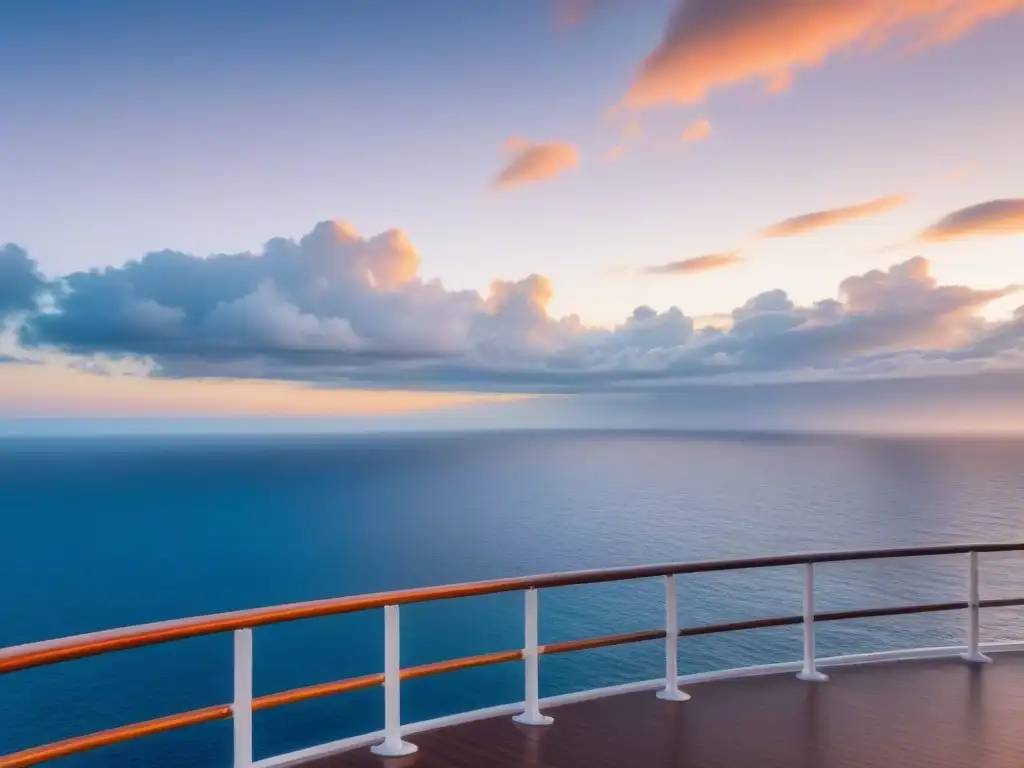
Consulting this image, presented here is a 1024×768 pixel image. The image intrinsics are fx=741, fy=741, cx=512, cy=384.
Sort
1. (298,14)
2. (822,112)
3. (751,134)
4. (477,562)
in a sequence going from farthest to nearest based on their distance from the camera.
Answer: (477,562), (751,134), (822,112), (298,14)

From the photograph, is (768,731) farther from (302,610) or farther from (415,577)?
(415,577)

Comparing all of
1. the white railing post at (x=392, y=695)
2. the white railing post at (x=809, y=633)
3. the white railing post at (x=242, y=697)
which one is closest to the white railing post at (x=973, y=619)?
the white railing post at (x=809, y=633)

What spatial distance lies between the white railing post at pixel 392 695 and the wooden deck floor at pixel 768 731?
6cm

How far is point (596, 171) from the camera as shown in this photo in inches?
992

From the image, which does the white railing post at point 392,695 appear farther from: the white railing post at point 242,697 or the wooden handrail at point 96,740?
the wooden handrail at point 96,740

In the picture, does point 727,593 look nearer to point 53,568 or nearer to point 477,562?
point 477,562

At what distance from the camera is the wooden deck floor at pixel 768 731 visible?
3.50 m

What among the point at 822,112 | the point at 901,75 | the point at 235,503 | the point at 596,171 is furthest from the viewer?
the point at 235,503

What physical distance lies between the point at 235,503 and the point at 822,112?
240ft

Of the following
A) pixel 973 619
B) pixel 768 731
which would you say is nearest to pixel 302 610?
pixel 768 731

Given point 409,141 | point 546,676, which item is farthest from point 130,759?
point 409,141

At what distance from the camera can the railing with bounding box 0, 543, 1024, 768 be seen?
6.93ft

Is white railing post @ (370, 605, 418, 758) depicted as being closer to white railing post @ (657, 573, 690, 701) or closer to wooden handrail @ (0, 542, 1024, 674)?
wooden handrail @ (0, 542, 1024, 674)

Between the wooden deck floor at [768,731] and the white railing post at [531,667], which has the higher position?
the white railing post at [531,667]
